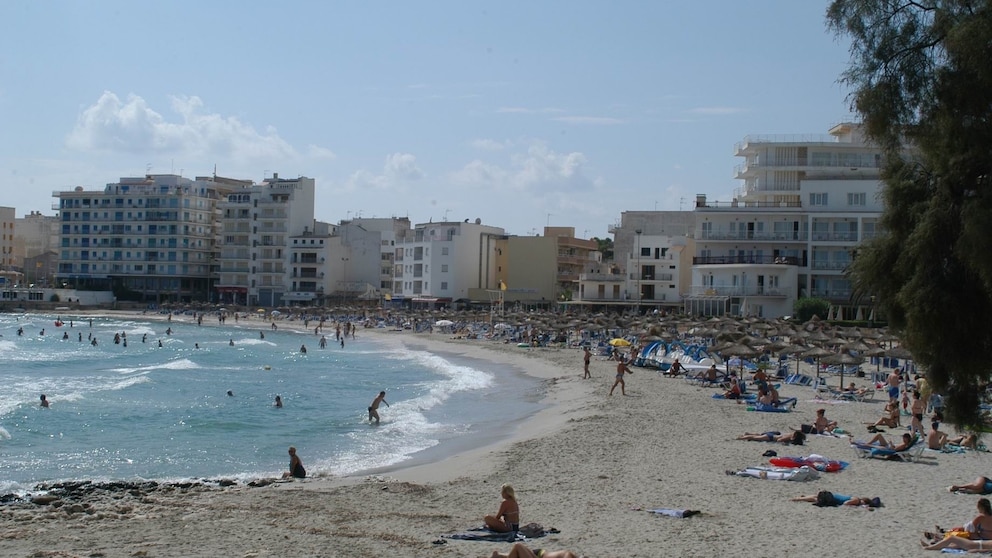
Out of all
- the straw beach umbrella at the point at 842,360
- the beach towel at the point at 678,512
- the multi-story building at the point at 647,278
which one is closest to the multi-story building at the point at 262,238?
the multi-story building at the point at 647,278

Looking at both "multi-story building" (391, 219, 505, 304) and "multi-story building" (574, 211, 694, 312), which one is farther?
"multi-story building" (391, 219, 505, 304)

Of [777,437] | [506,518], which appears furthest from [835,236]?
[506,518]

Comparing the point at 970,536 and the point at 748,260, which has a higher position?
the point at 748,260

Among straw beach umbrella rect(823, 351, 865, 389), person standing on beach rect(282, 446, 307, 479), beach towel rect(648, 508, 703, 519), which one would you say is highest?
straw beach umbrella rect(823, 351, 865, 389)

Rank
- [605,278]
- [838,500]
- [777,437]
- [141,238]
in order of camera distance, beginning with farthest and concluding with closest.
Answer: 1. [141,238]
2. [605,278]
3. [777,437]
4. [838,500]

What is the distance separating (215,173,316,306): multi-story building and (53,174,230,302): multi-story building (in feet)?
17.3

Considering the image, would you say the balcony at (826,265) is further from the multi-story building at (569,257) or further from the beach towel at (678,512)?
the beach towel at (678,512)

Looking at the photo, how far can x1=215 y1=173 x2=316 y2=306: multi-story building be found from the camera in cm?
10081

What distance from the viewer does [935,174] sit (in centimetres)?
969

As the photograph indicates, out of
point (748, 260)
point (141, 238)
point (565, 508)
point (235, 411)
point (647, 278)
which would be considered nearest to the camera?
point (565, 508)

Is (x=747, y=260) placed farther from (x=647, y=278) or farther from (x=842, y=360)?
(x=842, y=360)

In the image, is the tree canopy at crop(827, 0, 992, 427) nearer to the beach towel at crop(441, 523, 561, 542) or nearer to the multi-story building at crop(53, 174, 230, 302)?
the beach towel at crop(441, 523, 561, 542)

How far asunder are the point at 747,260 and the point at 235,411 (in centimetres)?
3987

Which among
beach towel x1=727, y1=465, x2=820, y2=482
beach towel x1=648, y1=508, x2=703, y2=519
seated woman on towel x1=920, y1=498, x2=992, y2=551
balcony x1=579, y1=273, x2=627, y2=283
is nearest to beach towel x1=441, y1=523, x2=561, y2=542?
beach towel x1=648, y1=508, x2=703, y2=519
